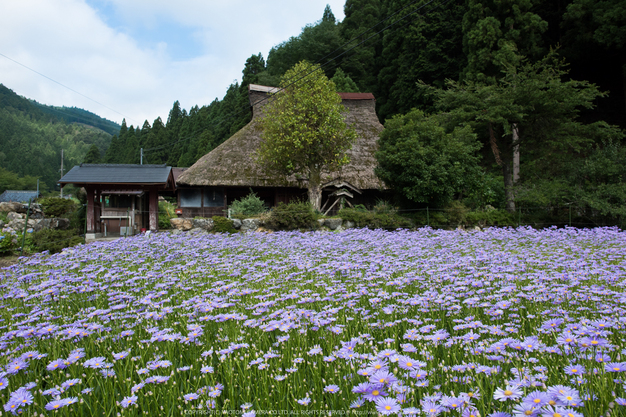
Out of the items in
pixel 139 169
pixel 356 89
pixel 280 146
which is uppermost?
pixel 356 89

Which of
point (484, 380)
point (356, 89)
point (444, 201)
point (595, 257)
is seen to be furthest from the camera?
point (356, 89)

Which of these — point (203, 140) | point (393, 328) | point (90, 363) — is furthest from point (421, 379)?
point (203, 140)

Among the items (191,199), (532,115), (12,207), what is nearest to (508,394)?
(532,115)

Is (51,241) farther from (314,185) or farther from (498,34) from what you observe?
(498,34)

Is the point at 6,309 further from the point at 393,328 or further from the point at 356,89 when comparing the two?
the point at 356,89

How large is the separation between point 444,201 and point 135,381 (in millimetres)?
14580

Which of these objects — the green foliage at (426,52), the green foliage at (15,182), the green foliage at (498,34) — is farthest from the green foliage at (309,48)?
the green foliage at (15,182)

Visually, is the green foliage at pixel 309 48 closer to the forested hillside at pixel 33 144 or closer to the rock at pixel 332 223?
the rock at pixel 332 223

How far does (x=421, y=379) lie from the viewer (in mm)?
1671

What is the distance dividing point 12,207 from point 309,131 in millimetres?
12507

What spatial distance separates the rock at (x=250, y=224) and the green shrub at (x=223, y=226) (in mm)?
332

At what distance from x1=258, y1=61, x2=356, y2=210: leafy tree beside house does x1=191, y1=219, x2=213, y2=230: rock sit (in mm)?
4656

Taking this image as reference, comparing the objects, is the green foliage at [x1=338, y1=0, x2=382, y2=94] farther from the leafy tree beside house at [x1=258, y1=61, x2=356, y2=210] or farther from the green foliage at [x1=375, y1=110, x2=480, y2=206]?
the green foliage at [x1=375, y1=110, x2=480, y2=206]

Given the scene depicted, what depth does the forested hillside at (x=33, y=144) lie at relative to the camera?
65.1 metres
